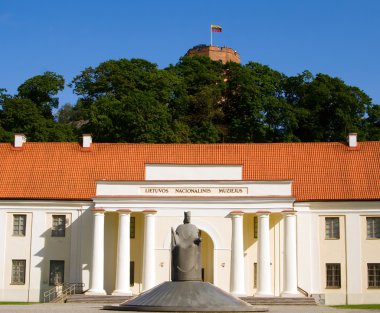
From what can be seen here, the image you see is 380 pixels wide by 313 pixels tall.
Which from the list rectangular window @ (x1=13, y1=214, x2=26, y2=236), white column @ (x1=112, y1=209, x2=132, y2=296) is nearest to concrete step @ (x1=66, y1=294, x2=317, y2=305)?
white column @ (x1=112, y1=209, x2=132, y2=296)

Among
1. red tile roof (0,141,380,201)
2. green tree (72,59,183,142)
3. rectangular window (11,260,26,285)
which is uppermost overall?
green tree (72,59,183,142)

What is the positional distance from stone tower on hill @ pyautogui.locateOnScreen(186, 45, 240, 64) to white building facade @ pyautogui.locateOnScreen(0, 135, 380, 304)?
163ft

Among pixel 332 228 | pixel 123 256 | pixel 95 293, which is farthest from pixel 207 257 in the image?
pixel 332 228

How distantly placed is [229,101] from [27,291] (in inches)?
1422

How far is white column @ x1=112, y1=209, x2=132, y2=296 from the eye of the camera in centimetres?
4594

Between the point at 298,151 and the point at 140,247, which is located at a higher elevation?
the point at 298,151

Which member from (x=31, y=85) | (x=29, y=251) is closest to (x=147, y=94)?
(x=31, y=85)

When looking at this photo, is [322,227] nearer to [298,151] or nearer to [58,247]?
[298,151]

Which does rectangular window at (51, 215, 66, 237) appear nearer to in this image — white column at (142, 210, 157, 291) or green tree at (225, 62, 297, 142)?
white column at (142, 210, 157, 291)

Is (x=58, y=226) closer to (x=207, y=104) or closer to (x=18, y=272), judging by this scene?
(x=18, y=272)

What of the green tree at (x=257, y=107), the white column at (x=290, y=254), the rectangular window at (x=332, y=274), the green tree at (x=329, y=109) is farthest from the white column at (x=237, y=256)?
the green tree at (x=329, y=109)

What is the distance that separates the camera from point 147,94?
235 feet

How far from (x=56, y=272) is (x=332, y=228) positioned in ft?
51.9

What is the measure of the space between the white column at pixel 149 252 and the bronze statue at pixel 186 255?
1794 cm
